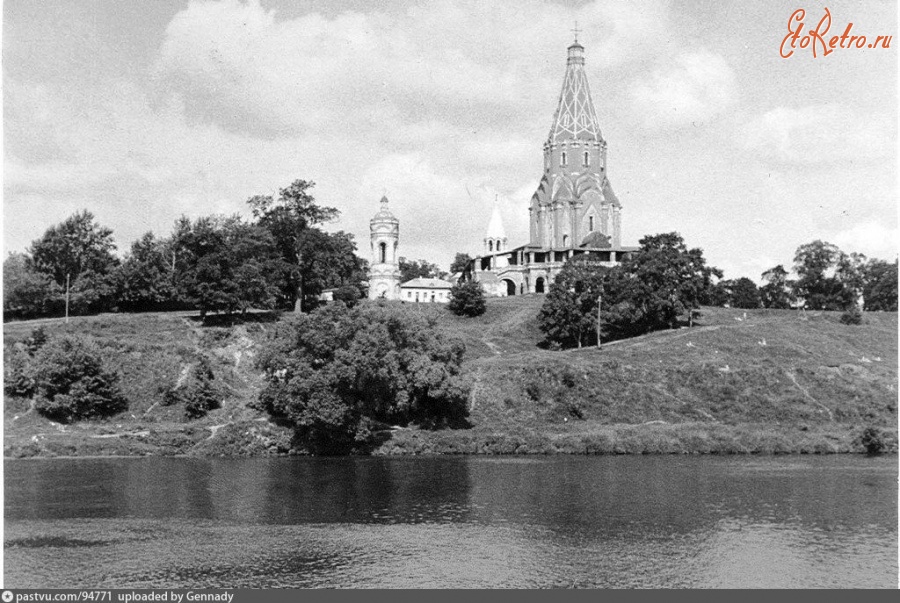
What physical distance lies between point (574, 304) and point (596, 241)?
37.2 meters

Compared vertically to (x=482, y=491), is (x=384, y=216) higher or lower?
higher

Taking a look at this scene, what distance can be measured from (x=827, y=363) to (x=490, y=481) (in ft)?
155

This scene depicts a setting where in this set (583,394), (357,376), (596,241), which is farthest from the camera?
(596,241)

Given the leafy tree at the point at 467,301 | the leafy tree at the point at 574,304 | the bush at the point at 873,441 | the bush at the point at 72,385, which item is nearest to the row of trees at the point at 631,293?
the leafy tree at the point at 574,304

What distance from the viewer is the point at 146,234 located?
10794 centimetres

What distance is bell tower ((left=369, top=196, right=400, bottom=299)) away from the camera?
116 m

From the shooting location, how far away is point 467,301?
108812 mm

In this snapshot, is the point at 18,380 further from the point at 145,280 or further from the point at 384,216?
the point at 384,216

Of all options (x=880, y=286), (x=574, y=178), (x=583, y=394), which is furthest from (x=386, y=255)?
(x=880, y=286)

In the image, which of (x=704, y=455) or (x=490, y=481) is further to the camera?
(x=704, y=455)

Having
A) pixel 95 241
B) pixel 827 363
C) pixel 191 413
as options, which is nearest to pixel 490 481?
pixel 191 413

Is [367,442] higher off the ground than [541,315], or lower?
lower

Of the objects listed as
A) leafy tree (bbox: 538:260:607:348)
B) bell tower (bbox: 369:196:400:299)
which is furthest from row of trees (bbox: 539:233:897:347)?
→ bell tower (bbox: 369:196:400:299)

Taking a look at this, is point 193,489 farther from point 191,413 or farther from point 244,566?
point 191,413
